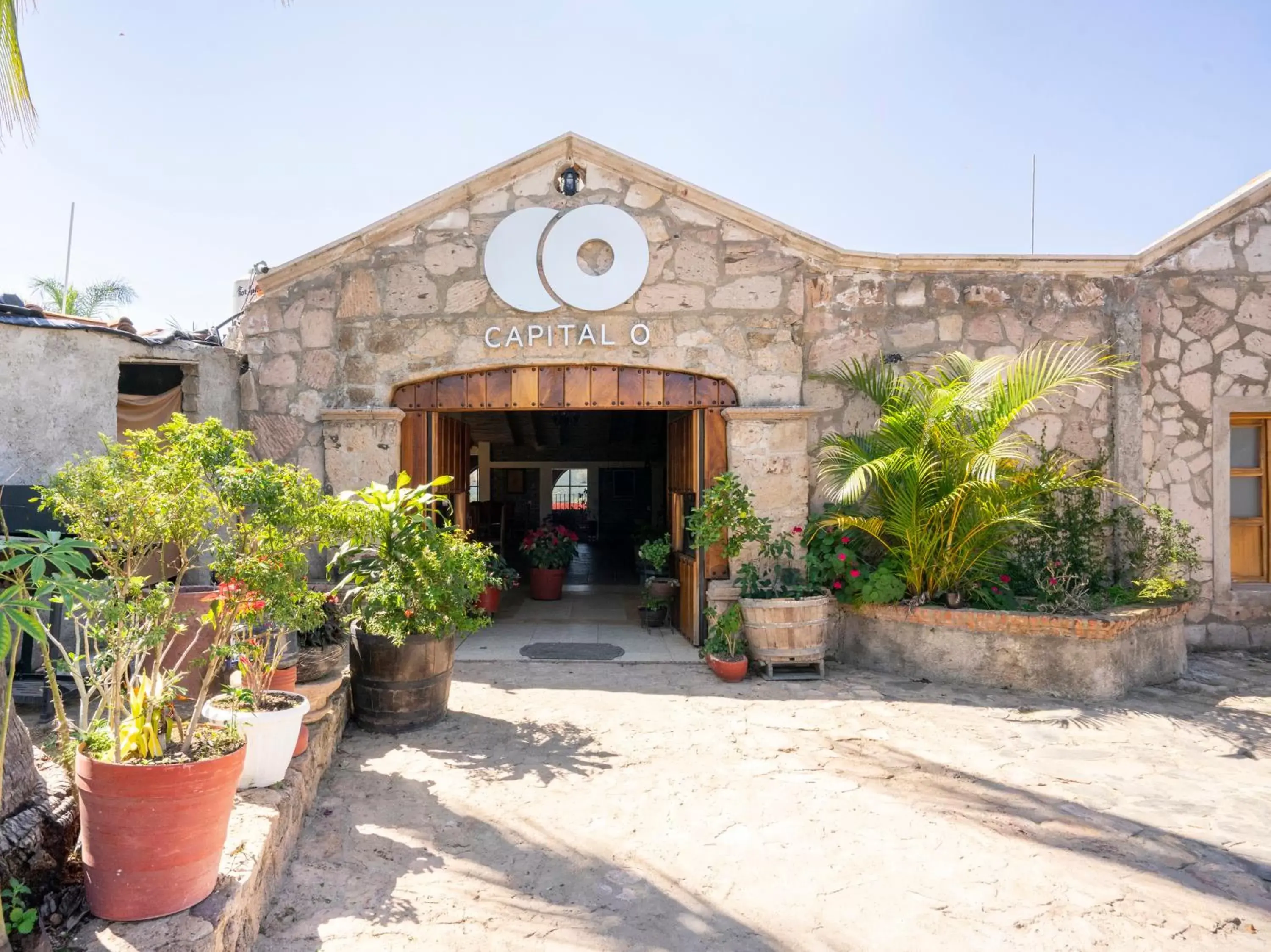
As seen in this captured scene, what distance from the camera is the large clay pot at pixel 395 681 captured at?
418 cm

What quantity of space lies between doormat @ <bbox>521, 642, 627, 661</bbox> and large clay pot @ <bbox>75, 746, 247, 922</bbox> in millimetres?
3876

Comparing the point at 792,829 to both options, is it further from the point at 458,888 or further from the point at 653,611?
the point at 653,611

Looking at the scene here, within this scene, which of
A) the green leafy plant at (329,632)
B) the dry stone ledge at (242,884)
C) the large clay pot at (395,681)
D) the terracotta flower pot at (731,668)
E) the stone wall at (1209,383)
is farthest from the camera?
the stone wall at (1209,383)

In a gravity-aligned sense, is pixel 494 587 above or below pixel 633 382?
below

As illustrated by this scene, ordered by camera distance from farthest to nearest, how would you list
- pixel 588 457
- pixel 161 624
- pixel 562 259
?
pixel 588 457 → pixel 562 259 → pixel 161 624

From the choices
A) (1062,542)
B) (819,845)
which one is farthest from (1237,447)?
(819,845)

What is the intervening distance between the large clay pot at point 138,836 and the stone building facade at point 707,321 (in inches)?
161

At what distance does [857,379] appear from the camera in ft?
19.5

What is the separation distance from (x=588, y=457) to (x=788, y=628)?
10376 mm

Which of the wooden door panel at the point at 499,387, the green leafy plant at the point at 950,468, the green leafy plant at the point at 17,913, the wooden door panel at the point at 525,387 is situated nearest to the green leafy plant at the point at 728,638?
the green leafy plant at the point at 950,468

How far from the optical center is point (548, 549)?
352 inches

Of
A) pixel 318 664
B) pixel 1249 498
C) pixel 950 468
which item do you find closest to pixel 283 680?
pixel 318 664

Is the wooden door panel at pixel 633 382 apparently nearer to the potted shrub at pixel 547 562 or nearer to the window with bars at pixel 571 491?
the potted shrub at pixel 547 562

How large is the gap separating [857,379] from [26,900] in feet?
18.0
